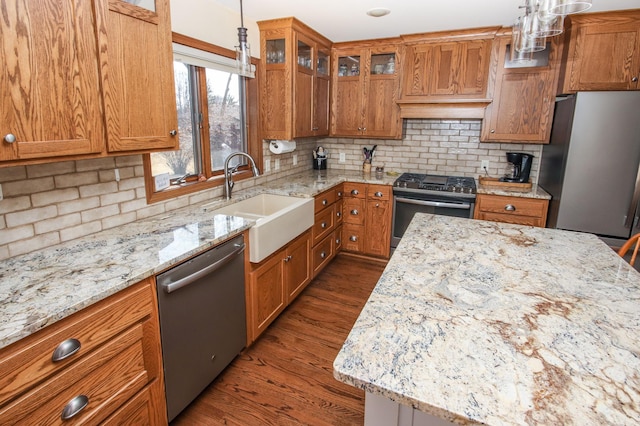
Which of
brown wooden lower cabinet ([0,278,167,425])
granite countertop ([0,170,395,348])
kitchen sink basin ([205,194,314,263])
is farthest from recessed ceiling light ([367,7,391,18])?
brown wooden lower cabinet ([0,278,167,425])

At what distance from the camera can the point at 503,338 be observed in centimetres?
98

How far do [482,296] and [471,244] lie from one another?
56 cm

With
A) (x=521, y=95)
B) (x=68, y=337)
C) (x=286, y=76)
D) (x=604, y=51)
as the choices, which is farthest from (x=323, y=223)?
(x=604, y=51)

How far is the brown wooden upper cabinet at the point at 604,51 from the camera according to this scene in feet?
8.64

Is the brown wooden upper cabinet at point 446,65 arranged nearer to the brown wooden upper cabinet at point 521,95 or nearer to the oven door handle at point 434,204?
the brown wooden upper cabinet at point 521,95

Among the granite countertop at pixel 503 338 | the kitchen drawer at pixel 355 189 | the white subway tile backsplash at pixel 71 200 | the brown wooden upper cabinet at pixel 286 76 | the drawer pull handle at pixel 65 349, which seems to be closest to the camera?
the granite countertop at pixel 503 338

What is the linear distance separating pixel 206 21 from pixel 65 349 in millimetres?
2206

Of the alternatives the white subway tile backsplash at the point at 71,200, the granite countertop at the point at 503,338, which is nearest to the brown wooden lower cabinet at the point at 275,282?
the white subway tile backsplash at the point at 71,200

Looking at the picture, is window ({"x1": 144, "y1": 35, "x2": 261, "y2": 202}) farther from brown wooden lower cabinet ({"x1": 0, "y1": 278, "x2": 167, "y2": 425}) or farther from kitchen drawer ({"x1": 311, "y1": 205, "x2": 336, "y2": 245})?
brown wooden lower cabinet ({"x1": 0, "y1": 278, "x2": 167, "y2": 425})

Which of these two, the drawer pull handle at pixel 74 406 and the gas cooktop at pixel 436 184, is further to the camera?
the gas cooktop at pixel 436 184

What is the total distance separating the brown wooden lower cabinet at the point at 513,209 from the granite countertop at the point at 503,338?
1.60 meters

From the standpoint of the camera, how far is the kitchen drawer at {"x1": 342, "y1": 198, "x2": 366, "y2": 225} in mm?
3779

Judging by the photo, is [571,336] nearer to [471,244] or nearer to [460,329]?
[460,329]

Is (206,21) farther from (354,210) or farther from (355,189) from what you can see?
(354,210)
